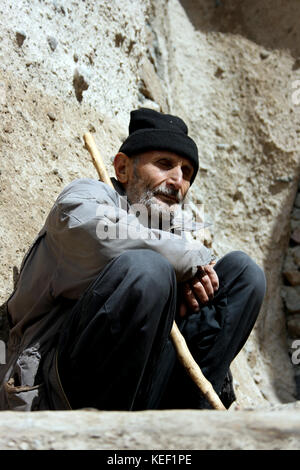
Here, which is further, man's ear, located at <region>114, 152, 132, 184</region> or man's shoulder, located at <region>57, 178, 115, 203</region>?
man's ear, located at <region>114, 152, 132, 184</region>

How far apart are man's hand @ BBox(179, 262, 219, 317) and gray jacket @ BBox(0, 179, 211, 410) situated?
0.28 ft

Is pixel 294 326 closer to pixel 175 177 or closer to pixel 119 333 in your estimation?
pixel 175 177

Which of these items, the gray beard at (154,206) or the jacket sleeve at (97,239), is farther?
the gray beard at (154,206)

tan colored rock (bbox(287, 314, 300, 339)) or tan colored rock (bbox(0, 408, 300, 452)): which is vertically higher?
tan colored rock (bbox(0, 408, 300, 452))

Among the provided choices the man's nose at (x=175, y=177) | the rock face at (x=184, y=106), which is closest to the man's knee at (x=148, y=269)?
the man's nose at (x=175, y=177)

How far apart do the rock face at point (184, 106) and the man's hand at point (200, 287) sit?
2.89 ft

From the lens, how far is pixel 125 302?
193cm

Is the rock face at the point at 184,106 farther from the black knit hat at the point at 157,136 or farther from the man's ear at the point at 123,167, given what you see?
the black knit hat at the point at 157,136

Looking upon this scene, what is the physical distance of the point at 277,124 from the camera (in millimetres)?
5121

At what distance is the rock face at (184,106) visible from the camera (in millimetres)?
3229

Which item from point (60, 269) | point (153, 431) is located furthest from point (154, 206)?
point (153, 431)

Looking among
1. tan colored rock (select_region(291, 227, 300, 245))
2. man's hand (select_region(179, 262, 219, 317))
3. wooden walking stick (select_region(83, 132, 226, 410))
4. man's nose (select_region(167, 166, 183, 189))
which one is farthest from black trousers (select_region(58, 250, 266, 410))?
tan colored rock (select_region(291, 227, 300, 245))

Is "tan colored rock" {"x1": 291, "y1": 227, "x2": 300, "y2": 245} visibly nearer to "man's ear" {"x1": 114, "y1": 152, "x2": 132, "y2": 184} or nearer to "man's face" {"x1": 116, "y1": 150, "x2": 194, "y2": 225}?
"man's face" {"x1": 116, "y1": 150, "x2": 194, "y2": 225}

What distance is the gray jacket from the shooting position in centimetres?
208
